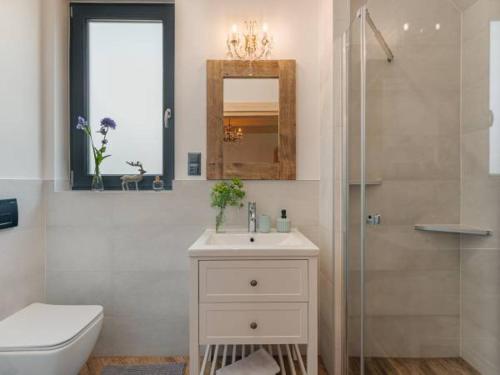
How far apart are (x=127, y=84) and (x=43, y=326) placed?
136 centimetres

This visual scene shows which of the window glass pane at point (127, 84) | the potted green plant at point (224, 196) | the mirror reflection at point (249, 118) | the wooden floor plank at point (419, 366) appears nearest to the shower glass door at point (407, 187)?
the wooden floor plank at point (419, 366)

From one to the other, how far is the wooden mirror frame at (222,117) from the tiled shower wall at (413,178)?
1.75 feet

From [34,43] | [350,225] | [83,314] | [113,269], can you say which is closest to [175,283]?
[113,269]

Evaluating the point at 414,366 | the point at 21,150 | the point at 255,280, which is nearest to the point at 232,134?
the point at 255,280

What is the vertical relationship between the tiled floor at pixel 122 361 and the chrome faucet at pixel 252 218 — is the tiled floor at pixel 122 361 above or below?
below

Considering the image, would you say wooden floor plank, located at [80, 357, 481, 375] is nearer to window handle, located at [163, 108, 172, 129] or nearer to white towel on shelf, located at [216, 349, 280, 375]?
white towel on shelf, located at [216, 349, 280, 375]

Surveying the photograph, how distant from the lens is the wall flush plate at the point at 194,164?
69.9 inches

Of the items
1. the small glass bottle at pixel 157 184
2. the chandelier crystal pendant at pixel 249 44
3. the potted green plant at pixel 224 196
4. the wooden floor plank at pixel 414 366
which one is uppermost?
the chandelier crystal pendant at pixel 249 44

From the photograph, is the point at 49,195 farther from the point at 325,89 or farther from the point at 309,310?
the point at 325,89

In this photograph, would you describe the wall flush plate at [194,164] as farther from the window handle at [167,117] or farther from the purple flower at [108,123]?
the purple flower at [108,123]

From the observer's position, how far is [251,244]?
1643mm

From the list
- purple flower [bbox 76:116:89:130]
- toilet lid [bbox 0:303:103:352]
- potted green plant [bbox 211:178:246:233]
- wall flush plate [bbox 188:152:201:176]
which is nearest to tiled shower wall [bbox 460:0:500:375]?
potted green plant [bbox 211:178:246:233]

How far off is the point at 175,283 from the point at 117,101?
1.16 metres

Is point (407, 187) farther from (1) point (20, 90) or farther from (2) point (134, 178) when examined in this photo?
(1) point (20, 90)
